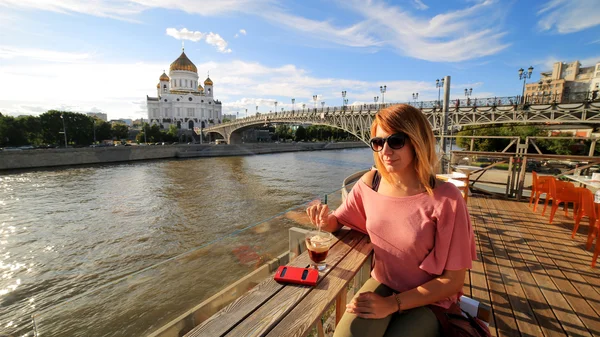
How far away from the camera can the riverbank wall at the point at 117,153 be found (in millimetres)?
25125

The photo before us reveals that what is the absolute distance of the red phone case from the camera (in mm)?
1263

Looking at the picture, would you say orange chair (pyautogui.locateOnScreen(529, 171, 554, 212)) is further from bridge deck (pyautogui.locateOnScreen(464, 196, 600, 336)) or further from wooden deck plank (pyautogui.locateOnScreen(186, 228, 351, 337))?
wooden deck plank (pyautogui.locateOnScreen(186, 228, 351, 337))

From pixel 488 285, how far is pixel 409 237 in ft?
6.10

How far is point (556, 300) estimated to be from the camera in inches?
88.0

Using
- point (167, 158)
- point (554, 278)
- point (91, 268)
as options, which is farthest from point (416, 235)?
point (167, 158)

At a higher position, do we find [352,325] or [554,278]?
[352,325]

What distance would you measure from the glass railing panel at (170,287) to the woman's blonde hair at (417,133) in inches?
54.5

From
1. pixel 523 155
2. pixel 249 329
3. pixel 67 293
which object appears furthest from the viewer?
pixel 67 293

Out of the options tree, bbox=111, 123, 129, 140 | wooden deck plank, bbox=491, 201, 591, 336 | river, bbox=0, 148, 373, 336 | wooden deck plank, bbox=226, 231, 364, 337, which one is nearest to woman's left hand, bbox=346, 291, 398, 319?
wooden deck plank, bbox=226, 231, 364, 337

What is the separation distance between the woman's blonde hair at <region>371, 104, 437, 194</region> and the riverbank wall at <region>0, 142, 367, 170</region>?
35634 millimetres

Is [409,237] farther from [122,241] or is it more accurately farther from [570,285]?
[122,241]

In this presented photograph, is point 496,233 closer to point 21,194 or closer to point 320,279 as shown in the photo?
point 320,279

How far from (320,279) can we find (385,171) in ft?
2.31

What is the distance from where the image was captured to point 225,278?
551 centimetres
